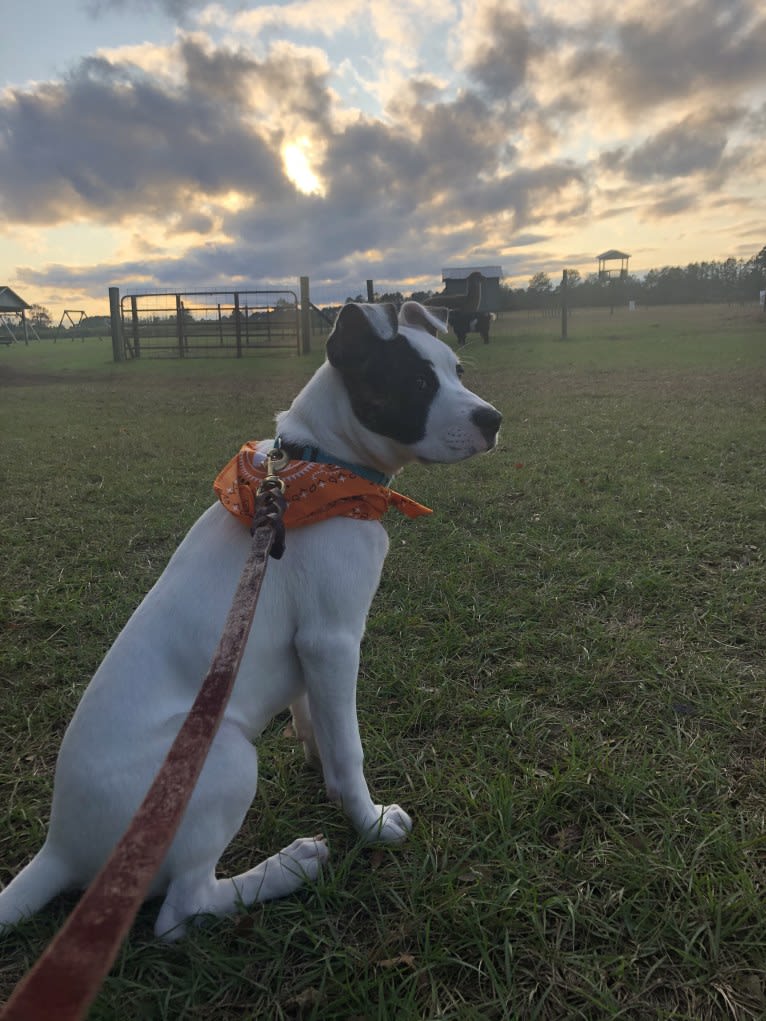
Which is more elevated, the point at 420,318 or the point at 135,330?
the point at 135,330

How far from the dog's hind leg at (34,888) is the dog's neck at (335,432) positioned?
4.08ft

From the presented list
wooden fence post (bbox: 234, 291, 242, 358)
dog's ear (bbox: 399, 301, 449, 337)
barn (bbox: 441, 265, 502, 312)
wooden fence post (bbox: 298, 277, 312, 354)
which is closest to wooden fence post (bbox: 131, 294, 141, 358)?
wooden fence post (bbox: 234, 291, 242, 358)

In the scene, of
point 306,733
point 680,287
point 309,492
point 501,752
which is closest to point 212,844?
point 306,733

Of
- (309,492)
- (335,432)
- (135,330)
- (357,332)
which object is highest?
(135,330)

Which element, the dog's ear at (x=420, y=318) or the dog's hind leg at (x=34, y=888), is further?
the dog's ear at (x=420, y=318)

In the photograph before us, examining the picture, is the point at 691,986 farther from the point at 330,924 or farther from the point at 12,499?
the point at 12,499

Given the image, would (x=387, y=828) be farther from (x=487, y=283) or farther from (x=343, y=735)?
(x=487, y=283)

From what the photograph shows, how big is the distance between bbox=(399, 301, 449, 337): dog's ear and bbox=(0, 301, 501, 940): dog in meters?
0.01

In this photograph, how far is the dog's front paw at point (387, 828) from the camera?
6.11 ft

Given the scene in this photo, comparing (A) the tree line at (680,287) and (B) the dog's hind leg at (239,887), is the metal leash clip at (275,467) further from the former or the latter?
(A) the tree line at (680,287)

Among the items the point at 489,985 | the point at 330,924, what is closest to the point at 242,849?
the point at 330,924

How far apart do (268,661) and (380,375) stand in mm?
910

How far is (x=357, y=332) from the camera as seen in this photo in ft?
6.49

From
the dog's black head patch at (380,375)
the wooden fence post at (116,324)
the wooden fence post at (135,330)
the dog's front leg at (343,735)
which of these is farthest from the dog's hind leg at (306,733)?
the wooden fence post at (135,330)
